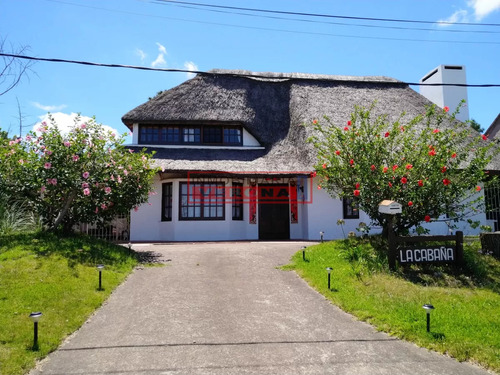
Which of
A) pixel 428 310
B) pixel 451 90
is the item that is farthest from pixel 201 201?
pixel 451 90

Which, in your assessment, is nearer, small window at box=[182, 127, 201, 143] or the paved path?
the paved path

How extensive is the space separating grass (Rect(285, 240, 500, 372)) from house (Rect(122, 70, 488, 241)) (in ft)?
15.5

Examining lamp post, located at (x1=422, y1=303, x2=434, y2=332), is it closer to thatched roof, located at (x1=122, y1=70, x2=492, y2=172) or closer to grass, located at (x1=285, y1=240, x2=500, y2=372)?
grass, located at (x1=285, y1=240, x2=500, y2=372)

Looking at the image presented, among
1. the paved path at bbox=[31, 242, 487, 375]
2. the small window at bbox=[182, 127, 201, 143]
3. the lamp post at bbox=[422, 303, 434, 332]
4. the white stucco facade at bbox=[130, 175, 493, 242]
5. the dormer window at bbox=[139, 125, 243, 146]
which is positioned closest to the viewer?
the paved path at bbox=[31, 242, 487, 375]

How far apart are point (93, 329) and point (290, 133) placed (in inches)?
516

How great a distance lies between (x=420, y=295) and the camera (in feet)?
21.2

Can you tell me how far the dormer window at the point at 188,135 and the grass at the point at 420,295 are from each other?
8.01m

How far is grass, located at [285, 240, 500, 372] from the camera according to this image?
15.5ft

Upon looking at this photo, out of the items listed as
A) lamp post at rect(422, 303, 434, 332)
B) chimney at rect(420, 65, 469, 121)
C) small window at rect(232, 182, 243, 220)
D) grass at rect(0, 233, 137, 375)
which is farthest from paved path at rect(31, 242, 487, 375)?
chimney at rect(420, 65, 469, 121)

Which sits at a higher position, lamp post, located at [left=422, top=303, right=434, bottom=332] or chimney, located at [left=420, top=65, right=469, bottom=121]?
chimney, located at [left=420, top=65, right=469, bottom=121]

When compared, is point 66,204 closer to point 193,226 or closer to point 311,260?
point 193,226

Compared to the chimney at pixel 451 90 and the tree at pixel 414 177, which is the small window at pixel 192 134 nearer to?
the tree at pixel 414 177

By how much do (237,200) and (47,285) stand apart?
9030mm

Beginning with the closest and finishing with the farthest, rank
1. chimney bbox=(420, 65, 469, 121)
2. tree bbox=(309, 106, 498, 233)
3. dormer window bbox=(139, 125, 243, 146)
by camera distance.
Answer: tree bbox=(309, 106, 498, 233)
dormer window bbox=(139, 125, 243, 146)
chimney bbox=(420, 65, 469, 121)
